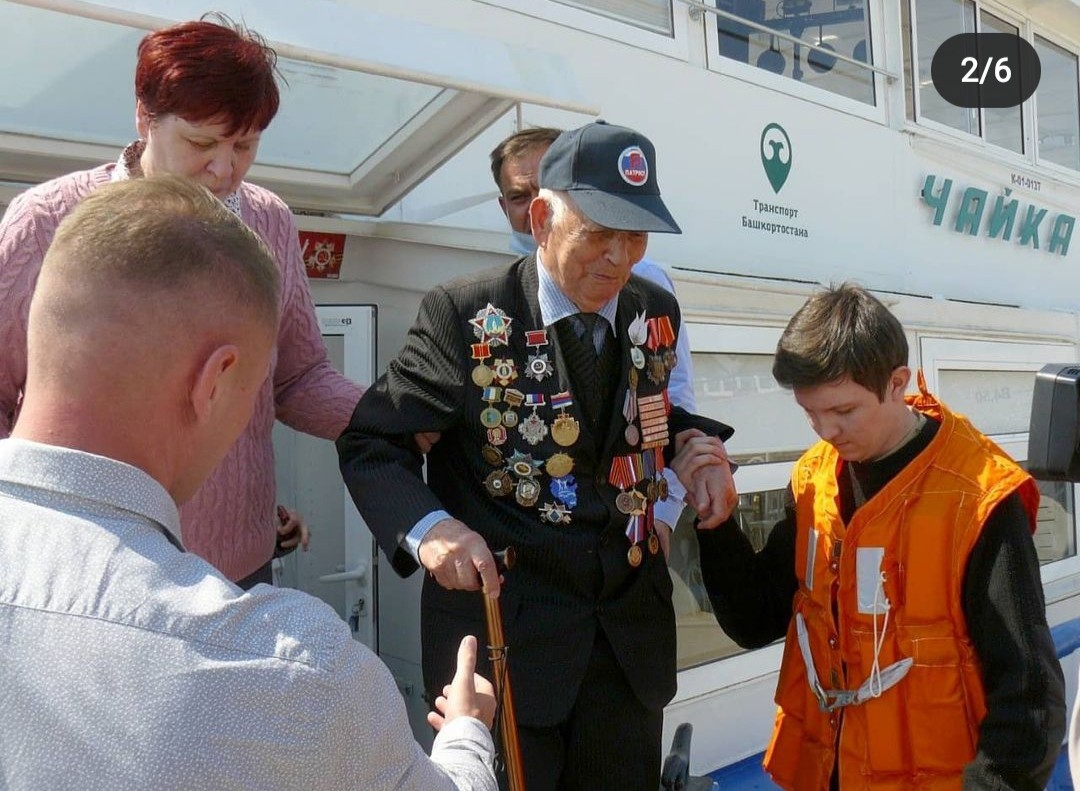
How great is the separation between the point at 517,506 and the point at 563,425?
0.57 ft

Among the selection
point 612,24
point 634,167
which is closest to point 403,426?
point 634,167

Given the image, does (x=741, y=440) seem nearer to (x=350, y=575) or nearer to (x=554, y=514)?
(x=350, y=575)

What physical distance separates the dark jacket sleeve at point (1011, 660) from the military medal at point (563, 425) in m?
0.76

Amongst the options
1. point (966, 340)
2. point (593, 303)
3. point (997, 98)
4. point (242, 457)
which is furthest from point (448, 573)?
point (997, 98)

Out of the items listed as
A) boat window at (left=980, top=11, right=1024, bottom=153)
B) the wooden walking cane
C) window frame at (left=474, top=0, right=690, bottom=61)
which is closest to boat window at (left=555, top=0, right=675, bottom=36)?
window frame at (left=474, top=0, right=690, bottom=61)

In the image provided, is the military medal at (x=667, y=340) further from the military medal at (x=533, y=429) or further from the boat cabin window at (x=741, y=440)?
the boat cabin window at (x=741, y=440)

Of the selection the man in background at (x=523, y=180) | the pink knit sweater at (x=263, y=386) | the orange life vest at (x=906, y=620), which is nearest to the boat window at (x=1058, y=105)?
the man in background at (x=523, y=180)

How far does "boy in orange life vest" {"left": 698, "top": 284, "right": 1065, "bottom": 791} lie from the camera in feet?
6.46

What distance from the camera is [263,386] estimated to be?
202 centimetres

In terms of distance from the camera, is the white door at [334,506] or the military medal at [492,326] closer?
the military medal at [492,326]

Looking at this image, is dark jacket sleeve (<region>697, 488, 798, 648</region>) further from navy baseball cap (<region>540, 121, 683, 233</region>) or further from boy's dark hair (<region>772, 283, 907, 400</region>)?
navy baseball cap (<region>540, 121, 683, 233</region>)

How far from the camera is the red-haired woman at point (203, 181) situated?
5.84 ft

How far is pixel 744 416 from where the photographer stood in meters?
3.75

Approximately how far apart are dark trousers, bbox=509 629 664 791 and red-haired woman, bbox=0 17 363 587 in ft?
2.09
